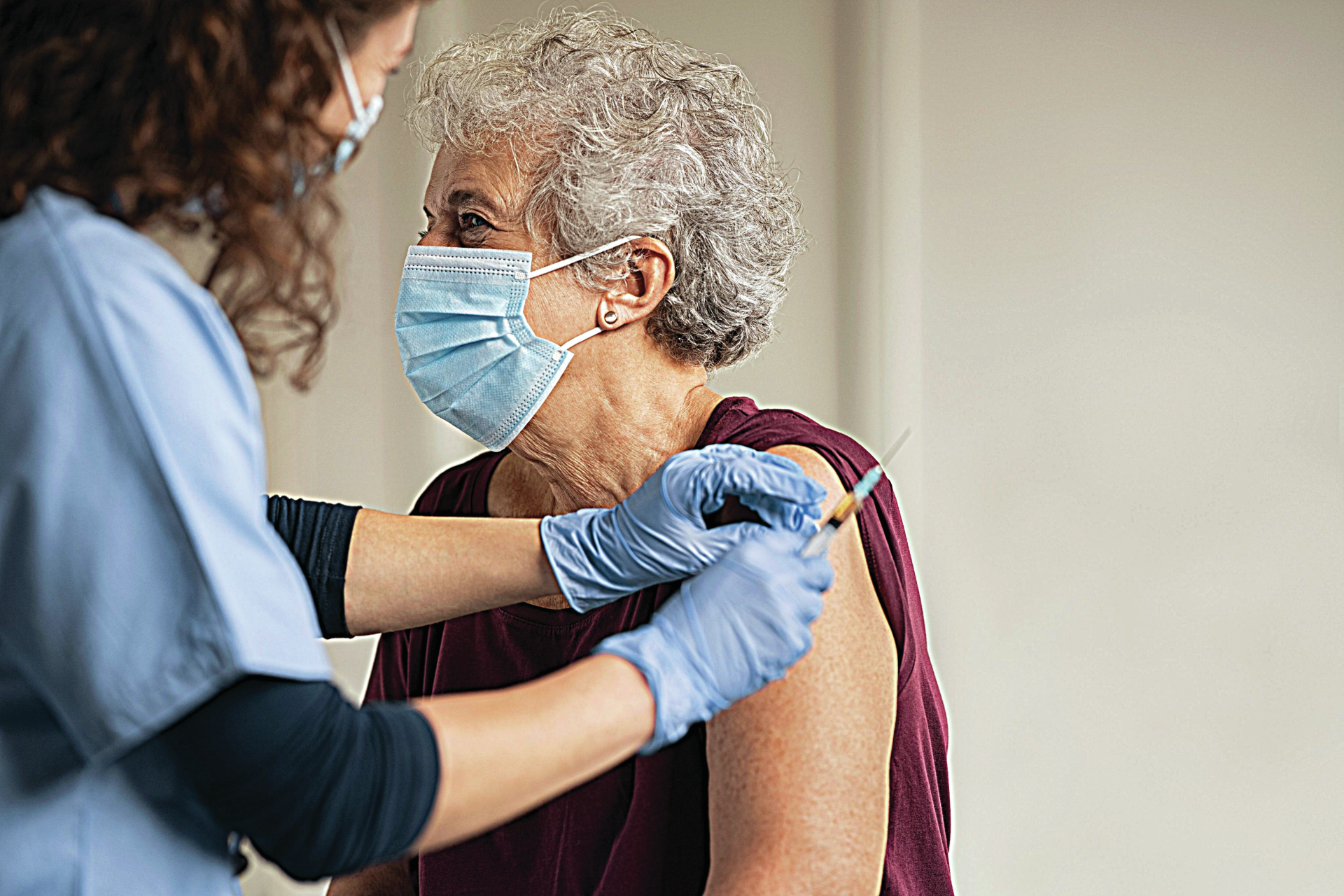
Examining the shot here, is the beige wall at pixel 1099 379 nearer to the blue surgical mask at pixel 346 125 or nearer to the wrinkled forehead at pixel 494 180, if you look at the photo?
the wrinkled forehead at pixel 494 180

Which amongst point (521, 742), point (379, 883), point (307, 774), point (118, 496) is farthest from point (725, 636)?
point (379, 883)

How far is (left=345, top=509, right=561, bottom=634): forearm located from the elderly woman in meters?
0.18

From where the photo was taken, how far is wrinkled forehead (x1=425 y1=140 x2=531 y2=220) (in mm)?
1394

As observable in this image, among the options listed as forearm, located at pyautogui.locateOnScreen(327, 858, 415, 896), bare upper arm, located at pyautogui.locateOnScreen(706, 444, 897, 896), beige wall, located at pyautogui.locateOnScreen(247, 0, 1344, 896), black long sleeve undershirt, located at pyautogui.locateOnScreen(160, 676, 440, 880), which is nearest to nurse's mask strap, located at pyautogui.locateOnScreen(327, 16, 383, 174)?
black long sleeve undershirt, located at pyautogui.locateOnScreen(160, 676, 440, 880)

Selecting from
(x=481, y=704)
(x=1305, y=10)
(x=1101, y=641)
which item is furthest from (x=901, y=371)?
(x=481, y=704)

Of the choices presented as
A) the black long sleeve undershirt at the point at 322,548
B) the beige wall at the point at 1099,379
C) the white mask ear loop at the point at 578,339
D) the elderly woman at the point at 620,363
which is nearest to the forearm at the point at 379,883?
the elderly woman at the point at 620,363

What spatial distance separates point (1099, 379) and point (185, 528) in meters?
1.96

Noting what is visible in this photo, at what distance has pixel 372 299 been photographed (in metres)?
2.61

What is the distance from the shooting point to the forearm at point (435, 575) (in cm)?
122

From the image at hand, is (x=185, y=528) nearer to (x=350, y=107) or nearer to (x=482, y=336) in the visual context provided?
(x=350, y=107)

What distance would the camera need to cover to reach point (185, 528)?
65cm

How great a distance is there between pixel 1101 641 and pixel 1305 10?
1.29m

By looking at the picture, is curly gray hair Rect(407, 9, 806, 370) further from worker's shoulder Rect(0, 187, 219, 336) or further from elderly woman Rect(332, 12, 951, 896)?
worker's shoulder Rect(0, 187, 219, 336)

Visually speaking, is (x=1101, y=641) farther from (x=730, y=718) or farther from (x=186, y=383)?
(x=186, y=383)
